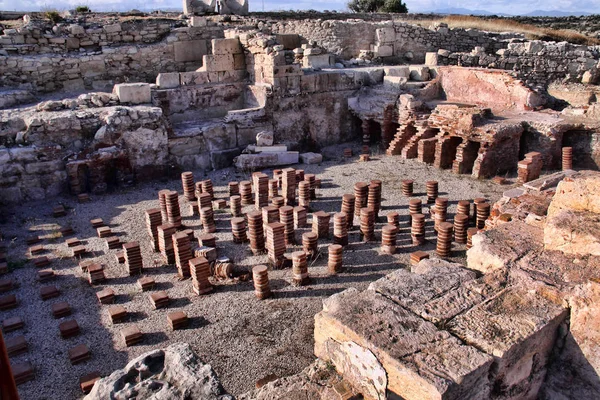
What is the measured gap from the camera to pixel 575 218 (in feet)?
18.4

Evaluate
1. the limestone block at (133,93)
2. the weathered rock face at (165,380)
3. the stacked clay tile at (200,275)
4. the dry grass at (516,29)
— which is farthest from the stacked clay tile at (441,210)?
the dry grass at (516,29)

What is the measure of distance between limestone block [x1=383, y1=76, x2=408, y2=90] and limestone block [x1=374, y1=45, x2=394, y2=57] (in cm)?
370

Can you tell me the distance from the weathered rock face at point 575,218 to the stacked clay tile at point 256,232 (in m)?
4.75

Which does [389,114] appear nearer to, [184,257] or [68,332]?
[184,257]

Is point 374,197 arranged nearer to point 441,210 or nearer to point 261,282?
point 441,210

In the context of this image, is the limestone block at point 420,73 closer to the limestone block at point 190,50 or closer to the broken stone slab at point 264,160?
the broken stone slab at point 264,160

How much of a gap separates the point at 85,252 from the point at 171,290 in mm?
2343

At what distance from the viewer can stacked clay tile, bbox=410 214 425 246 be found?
357 inches

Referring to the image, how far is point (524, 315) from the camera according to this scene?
4.65m

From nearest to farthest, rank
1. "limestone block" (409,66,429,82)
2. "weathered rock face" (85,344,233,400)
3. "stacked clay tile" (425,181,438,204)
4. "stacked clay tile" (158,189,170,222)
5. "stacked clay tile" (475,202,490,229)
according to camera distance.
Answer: "weathered rock face" (85,344,233,400) → "stacked clay tile" (475,202,490,229) → "stacked clay tile" (158,189,170,222) → "stacked clay tile" (425,181,438,204) → "limestone block" (409,66,429,82)

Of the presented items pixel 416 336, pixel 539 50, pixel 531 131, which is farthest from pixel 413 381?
pixel 539 50

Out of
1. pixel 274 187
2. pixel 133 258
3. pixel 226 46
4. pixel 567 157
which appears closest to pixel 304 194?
pixel 274 187

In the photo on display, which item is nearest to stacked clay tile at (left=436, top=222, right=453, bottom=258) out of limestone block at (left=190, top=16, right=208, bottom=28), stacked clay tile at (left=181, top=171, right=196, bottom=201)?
stacked clay tile at (left=181, top=171, right=196, bottom=201)

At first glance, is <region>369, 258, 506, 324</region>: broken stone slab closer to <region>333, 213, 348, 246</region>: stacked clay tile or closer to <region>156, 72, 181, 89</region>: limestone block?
<region>333, 213, 348, 246</region>: stacked clay tile
